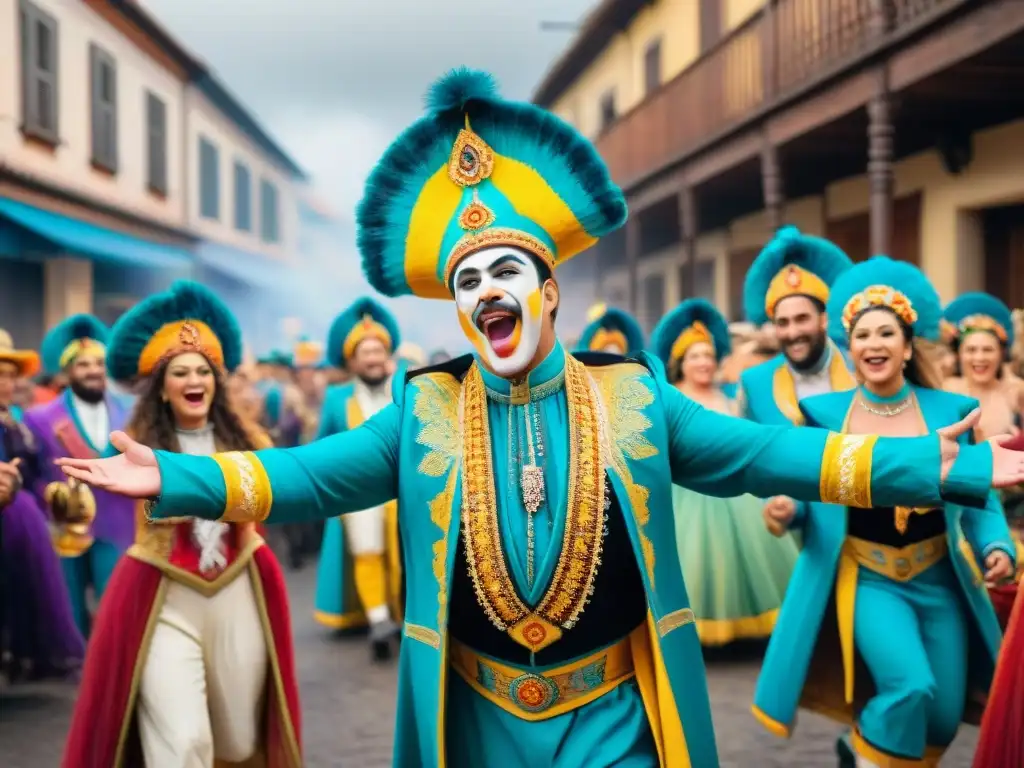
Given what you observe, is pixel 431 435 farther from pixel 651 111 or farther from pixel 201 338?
pixel 651 111

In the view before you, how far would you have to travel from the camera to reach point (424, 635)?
324 cm

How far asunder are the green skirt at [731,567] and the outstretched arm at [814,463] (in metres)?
4.45

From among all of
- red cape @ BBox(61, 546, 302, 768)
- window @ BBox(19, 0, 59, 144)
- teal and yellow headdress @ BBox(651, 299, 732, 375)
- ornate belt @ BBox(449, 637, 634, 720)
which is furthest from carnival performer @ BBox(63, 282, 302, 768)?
window @ BBox(19, 0, 59, 144)

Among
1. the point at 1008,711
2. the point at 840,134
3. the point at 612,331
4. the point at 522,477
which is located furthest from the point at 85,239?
the point at 1008,711

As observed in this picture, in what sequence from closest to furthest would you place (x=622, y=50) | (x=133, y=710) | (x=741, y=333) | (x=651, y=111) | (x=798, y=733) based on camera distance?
(x=133, y=710) < (x=798, y=733) < (x=741, y=333) < (x=651, y=111) < (x=622, y=50)

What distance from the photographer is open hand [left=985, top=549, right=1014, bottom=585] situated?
14.0 ft

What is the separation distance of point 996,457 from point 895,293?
1939mm

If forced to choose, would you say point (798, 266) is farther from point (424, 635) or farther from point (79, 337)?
point (79, 337)

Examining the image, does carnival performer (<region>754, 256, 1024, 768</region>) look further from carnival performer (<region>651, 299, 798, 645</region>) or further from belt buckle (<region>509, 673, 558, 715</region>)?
carnival performer (<region>651, 299, 798, 645</region>)

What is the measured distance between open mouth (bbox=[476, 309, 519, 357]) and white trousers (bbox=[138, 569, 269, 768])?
1.85 metres

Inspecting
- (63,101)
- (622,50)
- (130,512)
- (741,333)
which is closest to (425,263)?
(130,512)

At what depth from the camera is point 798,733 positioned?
244 inches

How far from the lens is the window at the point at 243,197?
34.0 metres

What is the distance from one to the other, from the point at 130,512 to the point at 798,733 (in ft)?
12.3
